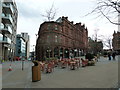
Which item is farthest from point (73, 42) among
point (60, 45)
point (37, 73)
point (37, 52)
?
point (37, 73)

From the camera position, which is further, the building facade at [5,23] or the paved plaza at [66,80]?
the building facade at [5,23]

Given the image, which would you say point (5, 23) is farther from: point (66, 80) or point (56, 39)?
point (66, 80)

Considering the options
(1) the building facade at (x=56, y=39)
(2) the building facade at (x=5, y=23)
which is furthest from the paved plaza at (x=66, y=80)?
(1) the building facade at (x=56, y=39)

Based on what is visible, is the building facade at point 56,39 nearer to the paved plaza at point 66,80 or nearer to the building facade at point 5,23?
the building facade at point 5,23

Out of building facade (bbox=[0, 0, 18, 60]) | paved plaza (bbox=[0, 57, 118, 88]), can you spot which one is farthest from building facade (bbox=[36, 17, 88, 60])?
paved plaza (bbox=[0, 57, 118, 88])

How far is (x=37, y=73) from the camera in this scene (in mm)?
8523

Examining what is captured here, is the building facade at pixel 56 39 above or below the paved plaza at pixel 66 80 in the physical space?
above

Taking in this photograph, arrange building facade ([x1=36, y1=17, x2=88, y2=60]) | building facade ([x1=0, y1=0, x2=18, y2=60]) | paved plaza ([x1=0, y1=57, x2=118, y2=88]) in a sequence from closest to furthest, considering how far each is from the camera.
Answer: paved plaza ([x1=0, y1=57, x2=118, y2=88]) → building facade ([x1=0, y1=0, x2=18, y2=60]) → building facade ([x1=36, y1=17, x2=88, y2=60])

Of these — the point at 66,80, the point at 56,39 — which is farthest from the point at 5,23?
the point at 66,80

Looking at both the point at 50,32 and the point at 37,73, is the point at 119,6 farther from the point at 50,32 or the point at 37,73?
the point at 50,32

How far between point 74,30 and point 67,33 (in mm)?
10078

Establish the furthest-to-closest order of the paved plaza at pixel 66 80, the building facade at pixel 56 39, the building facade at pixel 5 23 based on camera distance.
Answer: the building facade at pixel 56 39, the building facade at pixel 5 23, the paved plaza at pixel 66 80

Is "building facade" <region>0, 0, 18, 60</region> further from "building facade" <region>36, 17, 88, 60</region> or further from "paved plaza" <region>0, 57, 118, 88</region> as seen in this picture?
"paved plaza" <region>0, 57, 118, 88</region>

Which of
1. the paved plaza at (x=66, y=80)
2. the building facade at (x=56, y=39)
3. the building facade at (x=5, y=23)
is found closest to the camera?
the paved plaza at (x=66, y=80)
